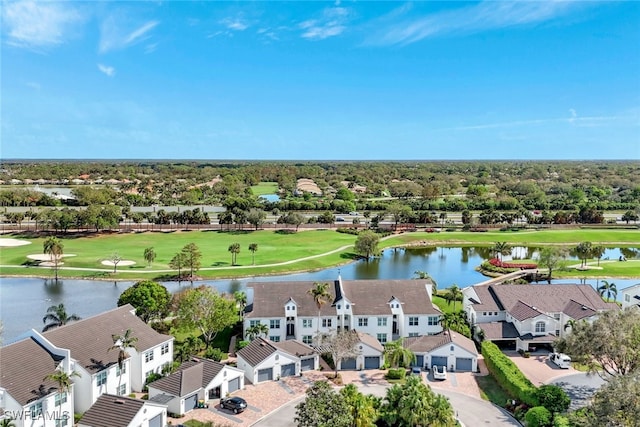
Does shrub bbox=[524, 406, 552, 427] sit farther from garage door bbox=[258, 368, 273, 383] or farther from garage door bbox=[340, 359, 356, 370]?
garage door bbox=[258, 368, 273, 383]

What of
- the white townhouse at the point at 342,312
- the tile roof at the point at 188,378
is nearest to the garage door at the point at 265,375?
the tile roof at the point at 188,378

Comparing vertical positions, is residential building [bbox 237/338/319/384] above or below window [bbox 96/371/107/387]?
below

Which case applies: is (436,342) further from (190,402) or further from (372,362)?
(190,402)

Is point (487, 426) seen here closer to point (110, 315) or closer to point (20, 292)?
point (110, 315)

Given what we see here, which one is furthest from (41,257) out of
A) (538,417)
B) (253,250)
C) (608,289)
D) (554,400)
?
(608,289)

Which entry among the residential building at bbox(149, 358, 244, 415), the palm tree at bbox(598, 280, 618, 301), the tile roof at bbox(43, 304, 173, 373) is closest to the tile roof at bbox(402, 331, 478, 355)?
the residential building at bbox(149, 358, 244, 415)

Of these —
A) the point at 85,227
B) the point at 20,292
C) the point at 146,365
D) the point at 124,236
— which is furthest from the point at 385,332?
the point at 85,227
